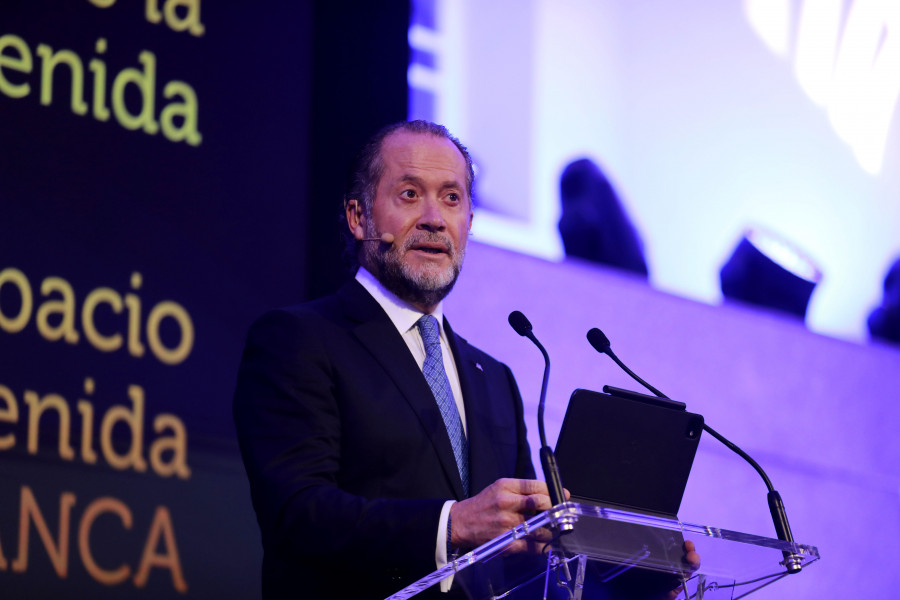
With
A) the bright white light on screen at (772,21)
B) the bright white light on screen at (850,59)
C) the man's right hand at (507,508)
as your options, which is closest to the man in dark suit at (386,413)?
the man's right hand at (507,508)

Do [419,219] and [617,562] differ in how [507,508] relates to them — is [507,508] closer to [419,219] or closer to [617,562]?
[617,562]

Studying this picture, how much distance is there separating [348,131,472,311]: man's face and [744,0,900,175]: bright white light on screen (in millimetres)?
2729

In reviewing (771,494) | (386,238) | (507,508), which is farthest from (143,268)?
(771,494)

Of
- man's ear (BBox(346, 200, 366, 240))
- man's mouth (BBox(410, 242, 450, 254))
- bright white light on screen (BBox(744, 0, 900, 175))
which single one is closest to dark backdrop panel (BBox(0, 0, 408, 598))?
man's ear (BBox(346, 200, 366, 240))

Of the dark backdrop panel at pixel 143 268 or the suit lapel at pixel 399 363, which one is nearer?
the suit lapel at pixel 399 363

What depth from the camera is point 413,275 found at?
2492 millimetres

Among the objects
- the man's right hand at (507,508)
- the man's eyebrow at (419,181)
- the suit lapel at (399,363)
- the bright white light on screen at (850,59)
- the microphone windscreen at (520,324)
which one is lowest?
the man's right hand at (507,508)

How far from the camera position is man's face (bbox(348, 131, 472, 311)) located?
8.23ft

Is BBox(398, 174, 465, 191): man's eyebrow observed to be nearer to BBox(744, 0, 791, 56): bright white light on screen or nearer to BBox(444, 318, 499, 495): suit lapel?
BBox(444, 318, 499, 495): suit lapel

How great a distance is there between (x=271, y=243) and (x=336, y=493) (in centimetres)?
145

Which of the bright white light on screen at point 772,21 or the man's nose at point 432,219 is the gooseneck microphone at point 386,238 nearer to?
the man's nose at point 432,219

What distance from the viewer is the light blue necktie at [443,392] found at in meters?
2.33

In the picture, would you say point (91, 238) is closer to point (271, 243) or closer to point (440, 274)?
point (271, 243)

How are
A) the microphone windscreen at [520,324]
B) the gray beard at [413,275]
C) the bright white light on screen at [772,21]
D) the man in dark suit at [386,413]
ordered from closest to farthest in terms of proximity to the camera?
the man in dark suit at [386,413], the microphone windscreen at [520,324], the gray beard at [413,275], the bright white light on screen at [772,21]
